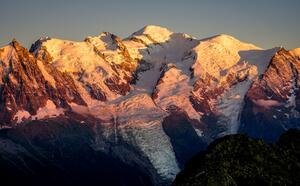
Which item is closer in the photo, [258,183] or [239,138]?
[258,183]

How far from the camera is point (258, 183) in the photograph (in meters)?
176

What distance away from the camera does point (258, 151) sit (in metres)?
188

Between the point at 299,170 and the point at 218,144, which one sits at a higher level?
the point at 218,144

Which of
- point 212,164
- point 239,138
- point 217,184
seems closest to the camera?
point 217,184

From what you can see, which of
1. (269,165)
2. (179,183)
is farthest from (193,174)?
(269,165)

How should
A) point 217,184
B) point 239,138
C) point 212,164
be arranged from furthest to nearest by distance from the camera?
point 239,138 < point 212,164 < point 217,184

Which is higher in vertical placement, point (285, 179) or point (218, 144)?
point (218, 144)

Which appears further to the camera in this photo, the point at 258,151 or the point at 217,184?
the point at 258,151

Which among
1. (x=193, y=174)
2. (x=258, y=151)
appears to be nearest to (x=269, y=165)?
(x=258, y=151)

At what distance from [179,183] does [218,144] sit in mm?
15109

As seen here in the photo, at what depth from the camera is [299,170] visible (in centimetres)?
18900

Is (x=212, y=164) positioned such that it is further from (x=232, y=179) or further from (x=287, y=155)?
(x=287, y=155)

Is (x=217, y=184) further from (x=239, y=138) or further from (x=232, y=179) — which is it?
(x=239, y=138)

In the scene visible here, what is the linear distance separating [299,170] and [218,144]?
1666 centimetres
